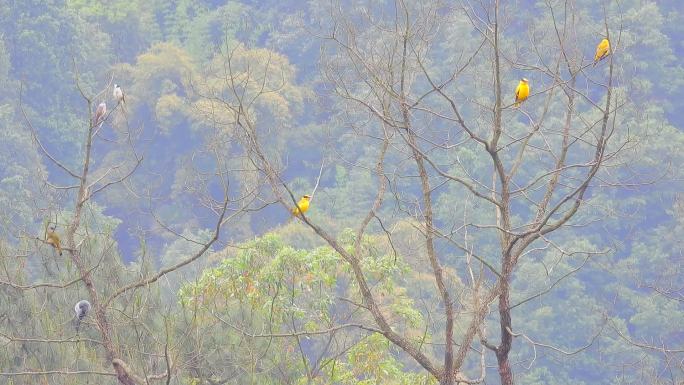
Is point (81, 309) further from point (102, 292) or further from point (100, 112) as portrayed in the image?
point (102, 292)

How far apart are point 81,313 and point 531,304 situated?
647 inches

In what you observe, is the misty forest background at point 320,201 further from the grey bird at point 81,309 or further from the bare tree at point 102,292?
the grey bird at point 81,309

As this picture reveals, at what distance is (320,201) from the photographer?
2430 cm

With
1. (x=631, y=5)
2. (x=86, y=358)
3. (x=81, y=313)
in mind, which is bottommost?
(x=81, y=313)

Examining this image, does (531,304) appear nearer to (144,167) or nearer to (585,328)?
(585,328)

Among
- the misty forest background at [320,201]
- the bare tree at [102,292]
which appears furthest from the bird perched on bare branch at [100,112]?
the misty forest background at [320,201]

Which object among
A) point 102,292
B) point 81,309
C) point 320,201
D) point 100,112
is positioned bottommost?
point 81,309

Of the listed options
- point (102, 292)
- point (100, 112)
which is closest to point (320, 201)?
point (102, 292)

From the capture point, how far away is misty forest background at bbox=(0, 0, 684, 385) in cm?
722

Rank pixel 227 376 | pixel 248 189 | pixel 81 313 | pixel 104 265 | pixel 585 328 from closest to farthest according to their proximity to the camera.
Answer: pixel 248 189, pixel 81 313, pixel 104 265, pixel 227 376, pixel 585 328

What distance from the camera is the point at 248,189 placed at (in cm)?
526

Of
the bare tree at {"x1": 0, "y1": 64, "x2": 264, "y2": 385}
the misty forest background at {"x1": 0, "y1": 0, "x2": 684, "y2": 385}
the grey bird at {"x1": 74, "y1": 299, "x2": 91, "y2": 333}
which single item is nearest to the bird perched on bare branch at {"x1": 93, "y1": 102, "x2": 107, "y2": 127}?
the bare tree at {"x1": 0, "y1": 64, "x2": 264, "y2": 385}

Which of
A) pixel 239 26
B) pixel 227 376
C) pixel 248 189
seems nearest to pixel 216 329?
pixel 227 376

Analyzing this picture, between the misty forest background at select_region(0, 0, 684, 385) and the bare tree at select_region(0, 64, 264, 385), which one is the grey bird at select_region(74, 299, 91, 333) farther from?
the misty forest background at select_region(0, 0, 684, 385)
